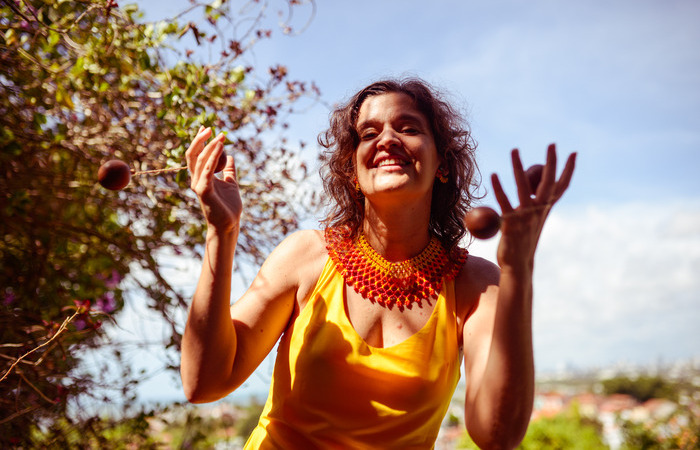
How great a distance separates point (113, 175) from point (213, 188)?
0.31m

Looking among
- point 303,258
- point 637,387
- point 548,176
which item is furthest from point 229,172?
point 637,387

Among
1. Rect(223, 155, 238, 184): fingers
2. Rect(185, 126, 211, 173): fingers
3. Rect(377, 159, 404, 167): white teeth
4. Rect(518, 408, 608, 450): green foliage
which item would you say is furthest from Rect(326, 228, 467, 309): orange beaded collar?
Rect(518, 408, 608, 450): green foliage

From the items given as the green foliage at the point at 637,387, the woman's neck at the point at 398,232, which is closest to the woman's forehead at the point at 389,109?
the woman's neck at the point at 398,232

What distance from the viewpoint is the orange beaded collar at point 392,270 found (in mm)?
1904

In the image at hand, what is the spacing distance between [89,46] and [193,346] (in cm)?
160

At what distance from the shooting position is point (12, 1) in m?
1.87

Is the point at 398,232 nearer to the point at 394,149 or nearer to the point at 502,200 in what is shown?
the point at 394,149

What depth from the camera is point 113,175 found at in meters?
1.55

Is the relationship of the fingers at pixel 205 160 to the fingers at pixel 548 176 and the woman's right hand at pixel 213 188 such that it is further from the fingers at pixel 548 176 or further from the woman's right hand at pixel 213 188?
the fingers at pixel 548 176

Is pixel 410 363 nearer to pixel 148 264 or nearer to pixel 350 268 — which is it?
pixel 350 268

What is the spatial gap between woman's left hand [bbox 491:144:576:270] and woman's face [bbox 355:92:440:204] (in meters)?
0.58

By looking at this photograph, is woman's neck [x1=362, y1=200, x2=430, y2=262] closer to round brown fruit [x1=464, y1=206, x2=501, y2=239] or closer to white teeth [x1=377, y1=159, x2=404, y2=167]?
white teeth [x1=377, y1=159, x2=404, y2=167]

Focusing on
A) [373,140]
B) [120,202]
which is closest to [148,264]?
[120,202]

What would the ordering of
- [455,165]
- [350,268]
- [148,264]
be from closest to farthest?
[350,268]
[455,165]
[148,264]
